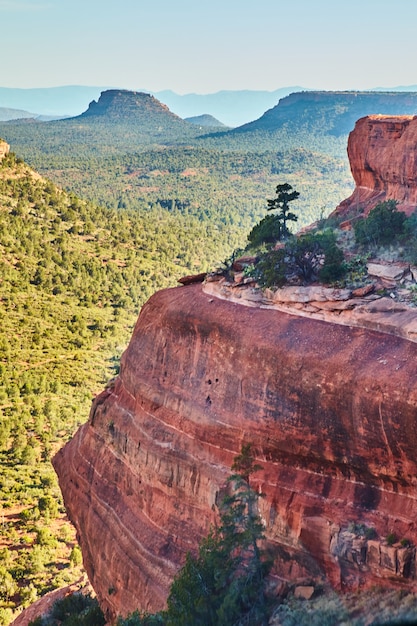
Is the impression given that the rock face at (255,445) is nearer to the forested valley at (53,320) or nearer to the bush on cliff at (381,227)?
the bush on cliff at (381,227)

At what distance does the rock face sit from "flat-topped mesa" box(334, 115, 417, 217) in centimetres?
1211

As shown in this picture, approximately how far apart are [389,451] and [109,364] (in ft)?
213

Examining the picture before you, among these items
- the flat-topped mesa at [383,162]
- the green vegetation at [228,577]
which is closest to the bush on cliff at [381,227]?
the flat-topped mesa at [383,162]

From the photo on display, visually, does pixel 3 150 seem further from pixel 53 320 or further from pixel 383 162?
pixel 383 162

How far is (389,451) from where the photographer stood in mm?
21641

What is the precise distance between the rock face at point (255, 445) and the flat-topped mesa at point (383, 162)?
12111 millimetres

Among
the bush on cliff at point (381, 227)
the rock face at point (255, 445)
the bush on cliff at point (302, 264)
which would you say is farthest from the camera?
the bush on cliff at point (381, 227)

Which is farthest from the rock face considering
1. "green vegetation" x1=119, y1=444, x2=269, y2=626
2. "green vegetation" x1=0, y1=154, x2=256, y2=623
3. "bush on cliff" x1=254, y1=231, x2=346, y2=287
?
"green vegetation" x1=0, y1=154, x2=256, y2=623

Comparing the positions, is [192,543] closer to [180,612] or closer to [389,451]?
[180,612]

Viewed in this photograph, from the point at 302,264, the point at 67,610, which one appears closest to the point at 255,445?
the point at 302,264

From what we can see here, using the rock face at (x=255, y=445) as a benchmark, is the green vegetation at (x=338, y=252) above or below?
above

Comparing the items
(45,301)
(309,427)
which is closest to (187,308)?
(309,427)

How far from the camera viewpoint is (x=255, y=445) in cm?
2509

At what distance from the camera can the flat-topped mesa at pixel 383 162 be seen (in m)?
36.0
